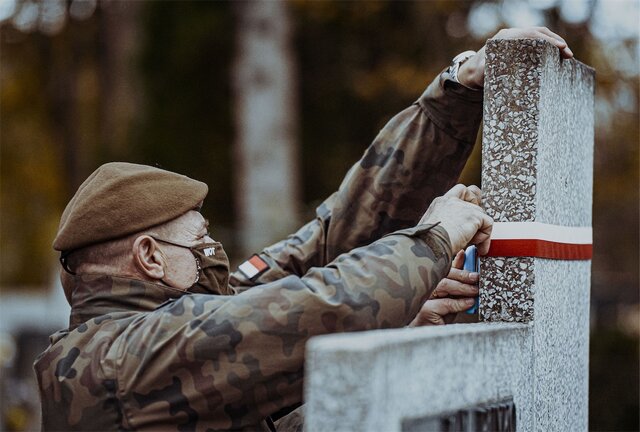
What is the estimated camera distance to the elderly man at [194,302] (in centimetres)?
256

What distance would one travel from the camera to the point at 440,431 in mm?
2418

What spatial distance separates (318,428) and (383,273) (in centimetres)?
59

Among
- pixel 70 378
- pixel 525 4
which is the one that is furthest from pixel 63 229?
pixel 525 4

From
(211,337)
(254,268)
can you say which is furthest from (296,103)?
(211,337)

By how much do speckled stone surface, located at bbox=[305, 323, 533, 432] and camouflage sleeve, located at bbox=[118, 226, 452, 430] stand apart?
18 cm

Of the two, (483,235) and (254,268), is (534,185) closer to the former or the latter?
(483,235)

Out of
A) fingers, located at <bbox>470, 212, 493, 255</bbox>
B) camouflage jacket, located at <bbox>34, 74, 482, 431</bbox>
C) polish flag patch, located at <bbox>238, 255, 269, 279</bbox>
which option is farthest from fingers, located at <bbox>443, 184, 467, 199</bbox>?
polish flag patch, located at <bbox>238, 255, 269, 279</bbox>

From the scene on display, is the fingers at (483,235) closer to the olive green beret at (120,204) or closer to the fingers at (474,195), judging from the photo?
the fingers at (474,195)

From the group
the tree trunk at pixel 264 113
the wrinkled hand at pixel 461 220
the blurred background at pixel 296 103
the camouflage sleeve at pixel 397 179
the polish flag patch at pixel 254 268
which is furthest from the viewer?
the tree trunk at pixel 264 113

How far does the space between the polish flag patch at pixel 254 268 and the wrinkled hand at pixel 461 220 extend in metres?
0.94

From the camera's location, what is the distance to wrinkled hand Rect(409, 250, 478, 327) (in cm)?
309

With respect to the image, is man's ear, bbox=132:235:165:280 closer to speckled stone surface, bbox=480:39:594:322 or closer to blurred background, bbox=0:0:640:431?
speckled stone surface, bbox=480:39:594:322

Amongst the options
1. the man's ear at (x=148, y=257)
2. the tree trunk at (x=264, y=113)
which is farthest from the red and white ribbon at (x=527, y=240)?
the tree trunk at (x=264, y=113)

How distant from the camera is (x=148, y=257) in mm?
2904
